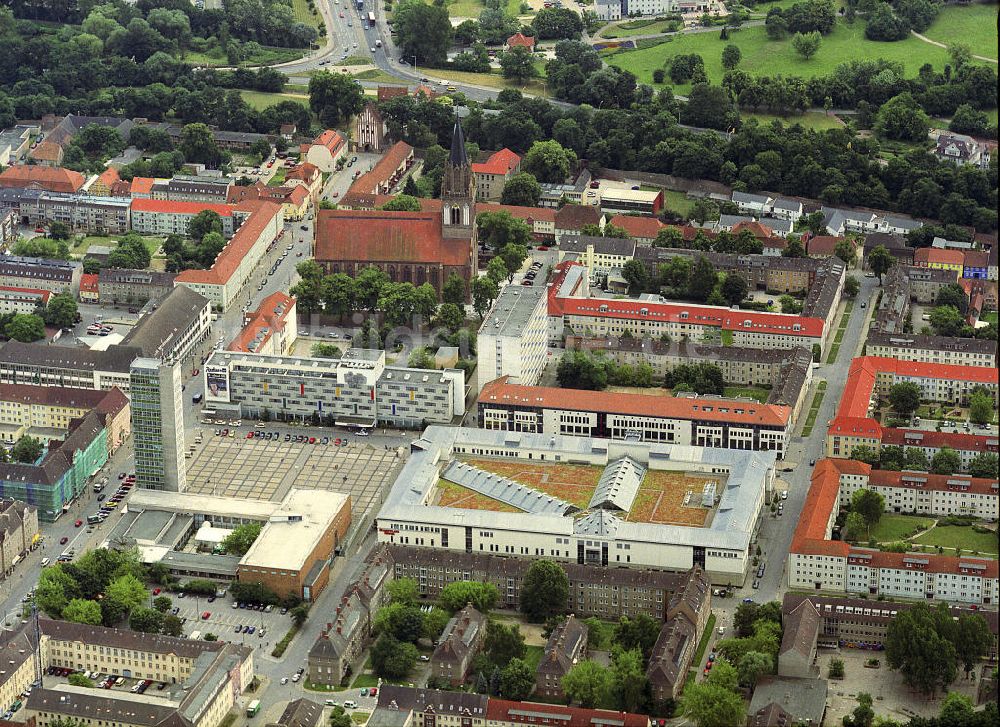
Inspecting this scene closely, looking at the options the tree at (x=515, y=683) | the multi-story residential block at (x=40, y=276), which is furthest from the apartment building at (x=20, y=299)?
the tree at (x=515, y=683)

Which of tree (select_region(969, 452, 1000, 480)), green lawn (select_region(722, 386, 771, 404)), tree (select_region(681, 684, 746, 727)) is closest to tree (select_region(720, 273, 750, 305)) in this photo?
green lawn (select_region(722, 386, 771, 404))

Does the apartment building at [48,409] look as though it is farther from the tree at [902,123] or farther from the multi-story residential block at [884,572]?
the tree at [902,123]

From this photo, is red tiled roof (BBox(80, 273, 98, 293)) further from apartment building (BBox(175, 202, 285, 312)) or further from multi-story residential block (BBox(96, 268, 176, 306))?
apartment building (BBox(175, 202, 285, 312))

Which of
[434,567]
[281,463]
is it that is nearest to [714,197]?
[281,463]

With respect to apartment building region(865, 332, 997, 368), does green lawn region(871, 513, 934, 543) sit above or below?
below

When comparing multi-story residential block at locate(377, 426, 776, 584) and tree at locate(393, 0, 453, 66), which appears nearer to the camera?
multi-story residential block at locate(377, 426, 776, 584)
